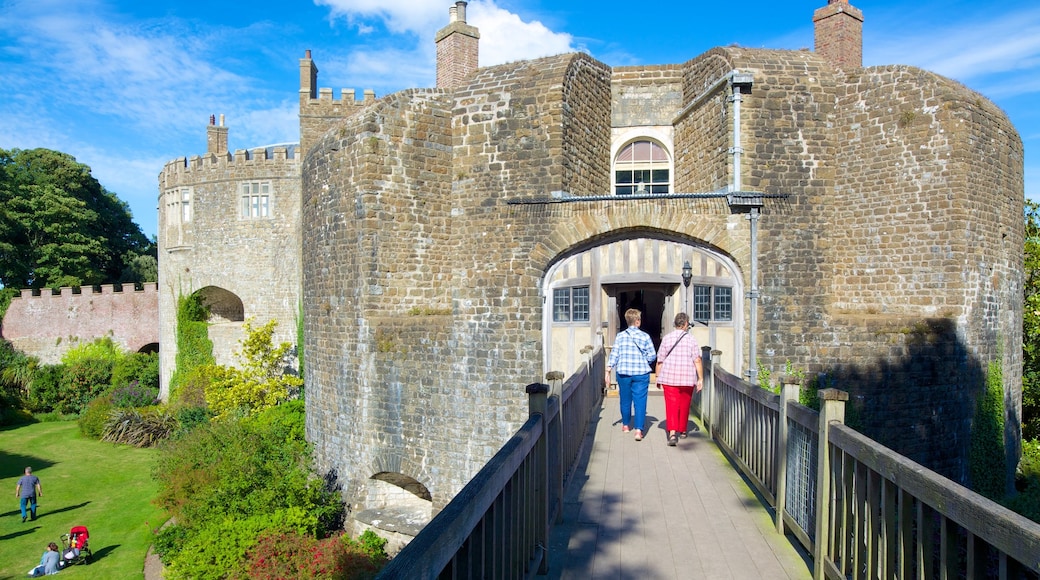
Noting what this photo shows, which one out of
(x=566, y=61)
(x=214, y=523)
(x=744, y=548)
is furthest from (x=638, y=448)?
(x=214, y=523)

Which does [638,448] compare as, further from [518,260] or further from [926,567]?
[518,260]

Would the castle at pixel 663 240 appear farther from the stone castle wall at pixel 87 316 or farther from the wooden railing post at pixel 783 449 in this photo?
the stone castle wall at pixel 87 316

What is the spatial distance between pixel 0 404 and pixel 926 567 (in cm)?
3732

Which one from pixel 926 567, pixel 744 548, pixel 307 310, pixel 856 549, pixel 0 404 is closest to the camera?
pixel 926 567

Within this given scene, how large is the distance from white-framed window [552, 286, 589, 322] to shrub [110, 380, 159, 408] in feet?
76.5

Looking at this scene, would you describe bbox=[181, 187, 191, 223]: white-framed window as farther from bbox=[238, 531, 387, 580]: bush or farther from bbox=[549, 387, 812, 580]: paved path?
bbox=[549, 387, 812, 580]: paved path

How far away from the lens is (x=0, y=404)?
97.1 ft

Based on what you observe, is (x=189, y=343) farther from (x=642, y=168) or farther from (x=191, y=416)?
(x=642, y=168)

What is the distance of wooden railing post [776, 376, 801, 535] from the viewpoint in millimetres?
4910

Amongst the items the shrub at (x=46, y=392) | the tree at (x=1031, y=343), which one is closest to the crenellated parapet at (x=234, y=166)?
the shrub at (x=46, y=392)

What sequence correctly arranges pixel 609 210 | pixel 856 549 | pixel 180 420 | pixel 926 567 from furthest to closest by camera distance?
pixel 180 420
pixel 609 210
pixel 856 549
pixel 926 567

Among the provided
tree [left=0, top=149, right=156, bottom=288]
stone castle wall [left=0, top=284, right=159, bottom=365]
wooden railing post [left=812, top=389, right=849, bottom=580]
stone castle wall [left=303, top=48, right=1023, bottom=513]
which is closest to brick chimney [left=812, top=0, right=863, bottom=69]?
stone castle wall [left=303, top=48, right=1023, bottom=513]

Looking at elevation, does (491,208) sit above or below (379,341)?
above

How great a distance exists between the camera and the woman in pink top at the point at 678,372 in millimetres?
7273
